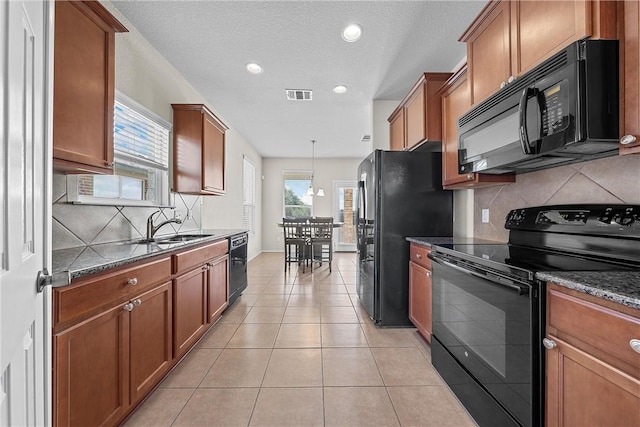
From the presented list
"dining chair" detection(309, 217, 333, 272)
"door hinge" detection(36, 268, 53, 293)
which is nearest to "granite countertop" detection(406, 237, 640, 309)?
"door hinge" detection(36, 268, 53, 293)

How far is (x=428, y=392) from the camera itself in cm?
177

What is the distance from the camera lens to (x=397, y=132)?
3373 mm

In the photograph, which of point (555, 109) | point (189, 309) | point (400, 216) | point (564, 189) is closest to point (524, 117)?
point (555, 109)

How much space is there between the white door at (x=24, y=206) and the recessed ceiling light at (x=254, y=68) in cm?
230

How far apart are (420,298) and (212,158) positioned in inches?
102

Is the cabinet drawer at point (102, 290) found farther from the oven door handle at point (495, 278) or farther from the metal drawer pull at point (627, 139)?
the metal drawer pull at point (627, 139)

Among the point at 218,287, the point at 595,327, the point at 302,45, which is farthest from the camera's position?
the point at 218,287

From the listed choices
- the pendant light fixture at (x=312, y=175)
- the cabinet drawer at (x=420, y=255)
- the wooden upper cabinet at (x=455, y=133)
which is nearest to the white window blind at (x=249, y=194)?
the pendant light fixture at (x=312, y=175)

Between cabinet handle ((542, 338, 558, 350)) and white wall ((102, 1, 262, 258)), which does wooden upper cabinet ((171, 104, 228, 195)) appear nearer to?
white wall ((102, 1, 262, 258))

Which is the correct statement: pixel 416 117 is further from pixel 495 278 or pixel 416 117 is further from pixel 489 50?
pixel 495 278

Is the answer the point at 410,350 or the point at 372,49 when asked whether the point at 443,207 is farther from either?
the point at 372,49

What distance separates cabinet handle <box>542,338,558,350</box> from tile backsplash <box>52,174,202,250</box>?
2.44 m

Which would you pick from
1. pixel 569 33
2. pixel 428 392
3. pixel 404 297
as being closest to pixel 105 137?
pixel 569 33

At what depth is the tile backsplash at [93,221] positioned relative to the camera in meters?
1.70
